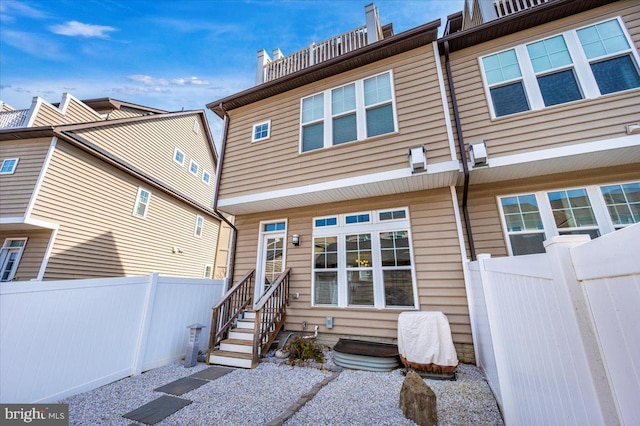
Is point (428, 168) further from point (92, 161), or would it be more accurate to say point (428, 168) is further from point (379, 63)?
point (92, 161)

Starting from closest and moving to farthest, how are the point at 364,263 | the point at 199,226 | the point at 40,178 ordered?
1. the point at 364,263
2. the point at 40,178
3. the point at 199,226

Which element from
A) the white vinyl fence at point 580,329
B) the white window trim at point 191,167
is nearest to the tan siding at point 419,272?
the white vinyl fence at point 580,329

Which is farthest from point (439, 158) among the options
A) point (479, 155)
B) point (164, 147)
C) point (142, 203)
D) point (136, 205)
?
point (164, 147)

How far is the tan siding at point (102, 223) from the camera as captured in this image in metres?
7.59

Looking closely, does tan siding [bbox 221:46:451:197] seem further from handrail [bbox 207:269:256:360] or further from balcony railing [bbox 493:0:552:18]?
handrail [bbox 207:269:256:360]

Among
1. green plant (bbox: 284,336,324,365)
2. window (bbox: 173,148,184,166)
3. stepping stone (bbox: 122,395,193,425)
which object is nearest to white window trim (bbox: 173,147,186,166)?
window (bbox: 173,148,184,166)

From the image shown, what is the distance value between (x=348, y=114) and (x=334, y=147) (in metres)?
0.87

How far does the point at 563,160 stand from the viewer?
13.7ft

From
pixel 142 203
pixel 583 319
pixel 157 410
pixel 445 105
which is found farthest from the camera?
pixel 142 203

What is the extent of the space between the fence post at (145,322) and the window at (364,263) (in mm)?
3064

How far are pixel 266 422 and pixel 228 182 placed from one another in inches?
202

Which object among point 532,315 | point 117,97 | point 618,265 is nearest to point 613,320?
point 618,265

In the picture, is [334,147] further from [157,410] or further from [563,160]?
[157,410]

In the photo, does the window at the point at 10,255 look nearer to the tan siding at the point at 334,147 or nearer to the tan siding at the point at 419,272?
the tan siding at the point at 334,147
